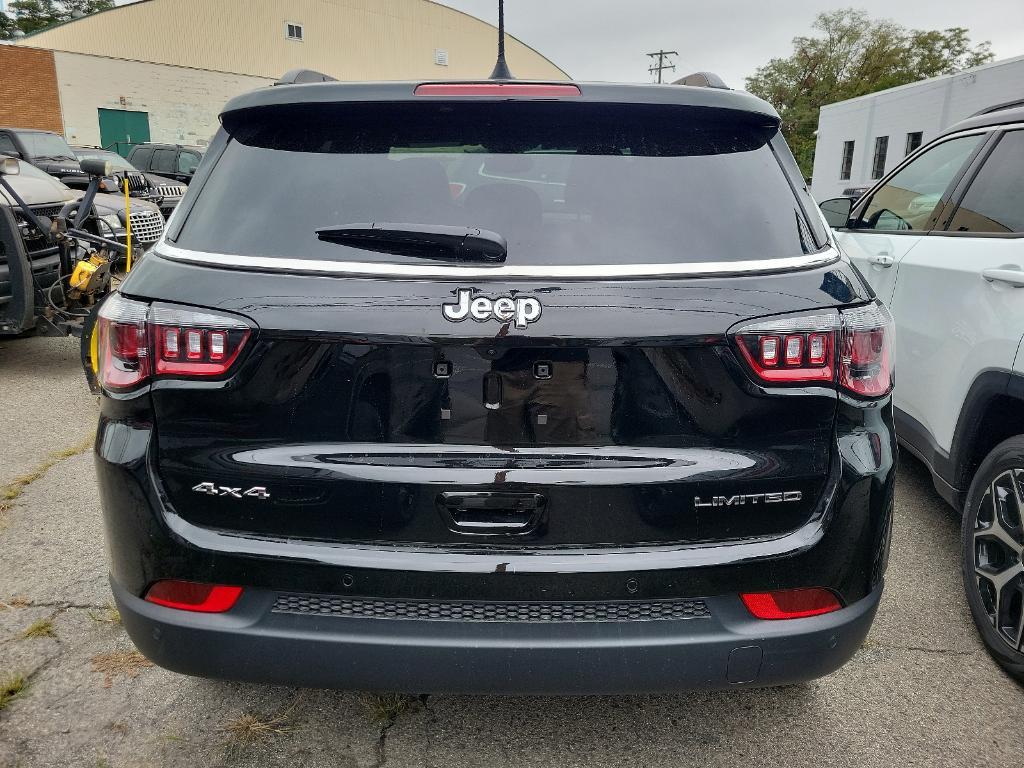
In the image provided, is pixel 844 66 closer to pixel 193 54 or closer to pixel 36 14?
pixel 193 54

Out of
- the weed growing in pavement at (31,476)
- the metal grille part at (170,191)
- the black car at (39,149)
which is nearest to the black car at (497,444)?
the weed growing in pavement at (31,476)

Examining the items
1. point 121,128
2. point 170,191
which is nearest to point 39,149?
point 170,191

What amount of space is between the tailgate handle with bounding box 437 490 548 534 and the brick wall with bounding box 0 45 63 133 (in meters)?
37.5

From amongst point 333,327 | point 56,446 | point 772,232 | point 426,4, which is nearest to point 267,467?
point 333,327

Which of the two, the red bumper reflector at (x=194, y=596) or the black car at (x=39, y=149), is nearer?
the red bumper reflector at (x=194, y=596)

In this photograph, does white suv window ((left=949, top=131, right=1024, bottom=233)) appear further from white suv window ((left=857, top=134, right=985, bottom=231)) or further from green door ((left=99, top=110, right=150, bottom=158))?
green door ((left=99, top=110, right=150, bottom=158))

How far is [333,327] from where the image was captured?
1663 mm

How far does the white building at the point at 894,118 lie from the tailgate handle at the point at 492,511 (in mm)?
21255

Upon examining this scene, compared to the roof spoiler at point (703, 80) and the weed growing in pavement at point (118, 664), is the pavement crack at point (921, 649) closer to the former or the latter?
the roof spoiler at point (703, 80)

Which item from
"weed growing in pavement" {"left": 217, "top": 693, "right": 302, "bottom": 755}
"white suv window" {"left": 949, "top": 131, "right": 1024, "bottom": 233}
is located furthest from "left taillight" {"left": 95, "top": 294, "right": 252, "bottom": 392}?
"white suv window" {"left": 949, "top": 131, "right": 1024, "bottom": 233}

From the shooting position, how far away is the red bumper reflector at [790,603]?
1767 mm

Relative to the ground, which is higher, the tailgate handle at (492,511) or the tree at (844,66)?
the tree at (844,66)

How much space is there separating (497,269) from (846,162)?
35.5 metres

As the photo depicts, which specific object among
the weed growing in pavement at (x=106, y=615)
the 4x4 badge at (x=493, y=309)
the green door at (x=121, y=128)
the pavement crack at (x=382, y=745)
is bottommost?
the weed growing in pavement at (x=106, y=615)
